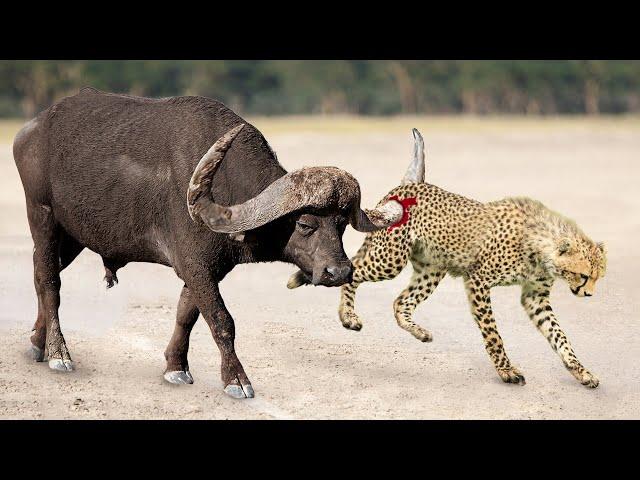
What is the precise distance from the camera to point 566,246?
10500mm

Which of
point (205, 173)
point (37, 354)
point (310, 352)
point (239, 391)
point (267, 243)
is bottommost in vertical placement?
point (310, 352)

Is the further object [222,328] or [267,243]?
[222,328]

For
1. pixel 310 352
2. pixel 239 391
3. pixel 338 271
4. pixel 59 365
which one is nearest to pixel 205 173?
pixel 338 271

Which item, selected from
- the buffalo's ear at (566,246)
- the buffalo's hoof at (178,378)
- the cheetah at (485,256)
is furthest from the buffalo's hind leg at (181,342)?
the buffalo's ear at (566,246)

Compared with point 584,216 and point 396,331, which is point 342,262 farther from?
point 584,216

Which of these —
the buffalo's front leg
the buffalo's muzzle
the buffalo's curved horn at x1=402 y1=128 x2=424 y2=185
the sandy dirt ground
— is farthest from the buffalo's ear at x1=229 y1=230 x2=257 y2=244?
the buffalo's curved horn at x1=402 y1=128 x2=424 y2=185

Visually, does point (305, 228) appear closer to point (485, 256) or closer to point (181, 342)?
point (181, 342)

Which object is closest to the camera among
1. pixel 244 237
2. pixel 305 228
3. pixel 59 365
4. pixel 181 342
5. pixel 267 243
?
pixel 305 228

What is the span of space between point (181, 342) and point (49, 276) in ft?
4.44

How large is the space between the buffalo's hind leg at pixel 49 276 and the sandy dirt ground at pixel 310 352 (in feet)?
0.61

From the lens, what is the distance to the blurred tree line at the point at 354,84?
63.9 metres

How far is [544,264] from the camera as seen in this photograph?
10.7 m

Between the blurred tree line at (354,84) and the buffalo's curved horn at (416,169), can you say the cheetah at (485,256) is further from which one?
the blurred tree line at (354,84)

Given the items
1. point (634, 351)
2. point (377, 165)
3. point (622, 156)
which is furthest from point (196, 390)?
point (622, 156)
